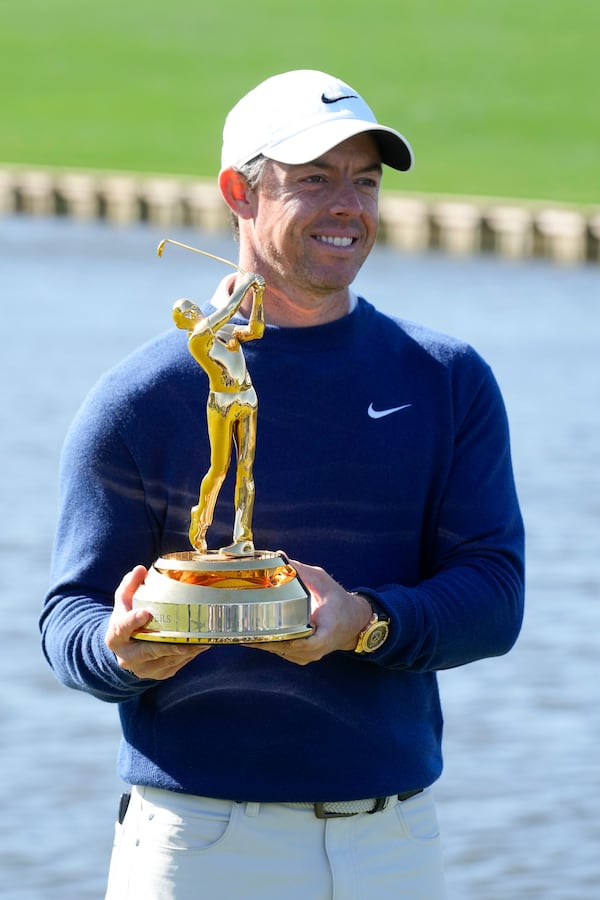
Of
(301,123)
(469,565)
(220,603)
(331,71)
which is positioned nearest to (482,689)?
(469,565)

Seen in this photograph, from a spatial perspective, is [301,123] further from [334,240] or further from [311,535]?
[311,535]

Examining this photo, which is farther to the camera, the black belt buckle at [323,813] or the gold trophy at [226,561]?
the black belt buckle at [323,813]

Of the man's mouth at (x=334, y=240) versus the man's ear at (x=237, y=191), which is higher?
the man's ear at (x=237, y=191)

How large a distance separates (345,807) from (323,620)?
0.37m

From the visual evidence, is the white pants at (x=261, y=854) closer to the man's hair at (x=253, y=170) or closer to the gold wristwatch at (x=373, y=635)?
the gold wristwatch at (x=373, y=635)

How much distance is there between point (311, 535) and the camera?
9.73ft

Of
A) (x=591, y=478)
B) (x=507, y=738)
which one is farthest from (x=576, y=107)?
(x=507, y=738)

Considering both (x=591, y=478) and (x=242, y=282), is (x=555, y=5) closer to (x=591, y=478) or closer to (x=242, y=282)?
(x=591, y=478)

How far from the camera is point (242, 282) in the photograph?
2.83 meters

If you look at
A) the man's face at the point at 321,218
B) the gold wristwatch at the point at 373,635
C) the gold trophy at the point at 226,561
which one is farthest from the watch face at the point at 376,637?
the man's face at the point at 321,218

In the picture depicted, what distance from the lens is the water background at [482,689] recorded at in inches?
263

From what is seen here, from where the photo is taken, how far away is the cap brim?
290 centimetres

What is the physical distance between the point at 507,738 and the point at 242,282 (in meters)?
5.10

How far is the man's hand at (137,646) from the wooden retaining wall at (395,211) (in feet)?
88.7
